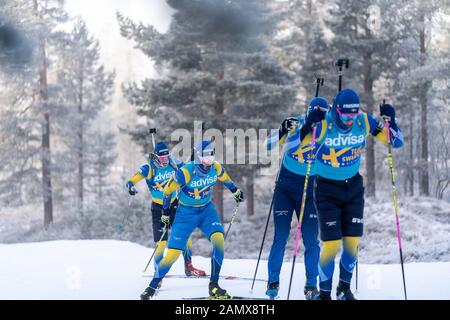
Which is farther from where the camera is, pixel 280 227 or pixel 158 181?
pixel 158 181

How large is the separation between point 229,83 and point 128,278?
1025cm

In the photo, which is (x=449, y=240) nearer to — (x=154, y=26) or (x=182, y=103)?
(x=182, y=103)

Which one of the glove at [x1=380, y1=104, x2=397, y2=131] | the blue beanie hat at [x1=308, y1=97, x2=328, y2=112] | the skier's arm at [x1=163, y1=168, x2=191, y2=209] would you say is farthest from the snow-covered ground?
the blue beanie hat at [x1=308, y1=97, x2=328, y2=112]

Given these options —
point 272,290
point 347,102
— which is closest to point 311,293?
point 272,290

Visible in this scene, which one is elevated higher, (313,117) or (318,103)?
(318,103)

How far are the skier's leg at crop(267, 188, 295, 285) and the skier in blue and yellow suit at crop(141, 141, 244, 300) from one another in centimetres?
69

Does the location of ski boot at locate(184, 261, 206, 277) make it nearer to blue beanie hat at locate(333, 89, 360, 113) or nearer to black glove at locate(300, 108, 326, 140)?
black glove at locate(300, 108, 326, 140)

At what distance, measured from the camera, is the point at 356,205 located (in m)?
5.28

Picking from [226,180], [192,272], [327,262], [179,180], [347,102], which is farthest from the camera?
[192,272]

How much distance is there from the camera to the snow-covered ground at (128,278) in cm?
651

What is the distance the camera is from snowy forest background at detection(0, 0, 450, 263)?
17250 mm

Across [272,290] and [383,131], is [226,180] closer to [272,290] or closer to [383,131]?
[272,290]

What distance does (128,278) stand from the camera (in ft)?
26.8
